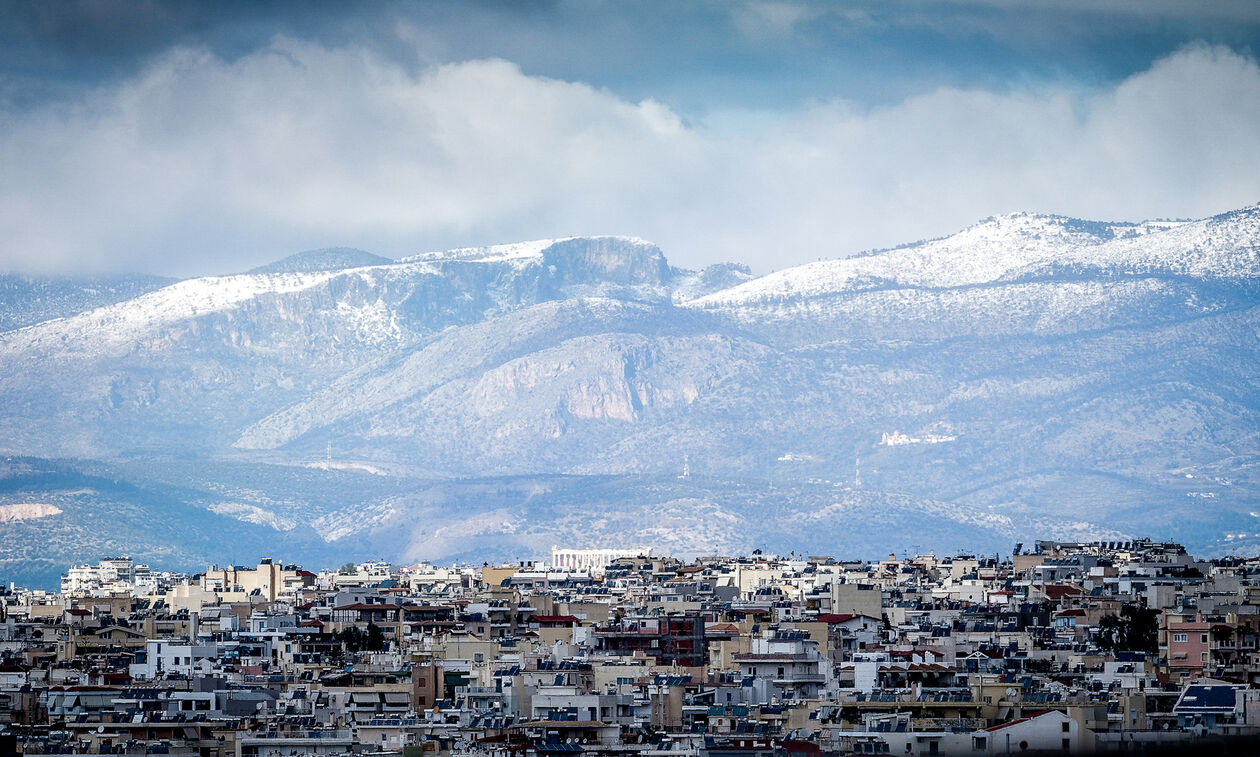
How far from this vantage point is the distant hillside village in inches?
2398

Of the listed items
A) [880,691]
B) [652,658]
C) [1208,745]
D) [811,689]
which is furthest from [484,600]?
[1208,745]

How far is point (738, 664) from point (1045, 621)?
26809 mm

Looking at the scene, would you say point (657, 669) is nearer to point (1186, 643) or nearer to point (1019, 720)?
point (1186, 643)

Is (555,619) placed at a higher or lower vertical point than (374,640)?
higher

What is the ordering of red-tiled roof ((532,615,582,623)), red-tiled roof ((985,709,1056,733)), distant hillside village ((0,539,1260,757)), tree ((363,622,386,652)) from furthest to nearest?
red-tiled roof ((532,615,582,623))
tree ((363,622,386,652))
distant hillside village ((0,539,1260,757))
red-tiled roof ((985,709,1056,733))

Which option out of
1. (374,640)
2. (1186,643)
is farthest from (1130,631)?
(374,640)

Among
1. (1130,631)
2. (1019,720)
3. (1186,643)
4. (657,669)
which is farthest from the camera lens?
(1130,631)

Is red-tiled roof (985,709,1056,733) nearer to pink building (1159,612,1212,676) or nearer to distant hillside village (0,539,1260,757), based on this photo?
distant hillside village (0,539,1260,757)

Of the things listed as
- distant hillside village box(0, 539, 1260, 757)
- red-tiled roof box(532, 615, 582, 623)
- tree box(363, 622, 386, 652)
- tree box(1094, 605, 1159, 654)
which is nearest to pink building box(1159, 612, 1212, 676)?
distant hillside village box(0, 539, 1260, 757)

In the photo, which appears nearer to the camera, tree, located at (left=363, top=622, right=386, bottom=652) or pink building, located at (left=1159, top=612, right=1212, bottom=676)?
pink building, located at (left=1159, top=612, right=1212, bottom=676)

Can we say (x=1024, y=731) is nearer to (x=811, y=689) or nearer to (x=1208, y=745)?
(x=811, y=689)

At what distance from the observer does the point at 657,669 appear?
84.2 m

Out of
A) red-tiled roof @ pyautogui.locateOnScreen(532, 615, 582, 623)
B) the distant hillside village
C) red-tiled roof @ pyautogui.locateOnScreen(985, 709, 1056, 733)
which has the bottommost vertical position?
red-tiled roof @ pyautogui.locateOnScreen(985, 709, 1056, 733)

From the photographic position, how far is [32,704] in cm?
7356
